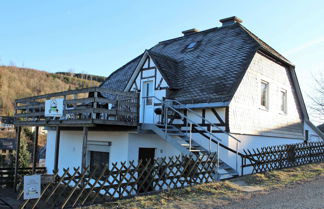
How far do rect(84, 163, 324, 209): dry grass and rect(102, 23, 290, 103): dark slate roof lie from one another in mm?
3494

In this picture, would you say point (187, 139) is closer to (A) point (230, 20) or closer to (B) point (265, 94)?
(B) point (265, 94)

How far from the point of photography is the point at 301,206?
7137mm

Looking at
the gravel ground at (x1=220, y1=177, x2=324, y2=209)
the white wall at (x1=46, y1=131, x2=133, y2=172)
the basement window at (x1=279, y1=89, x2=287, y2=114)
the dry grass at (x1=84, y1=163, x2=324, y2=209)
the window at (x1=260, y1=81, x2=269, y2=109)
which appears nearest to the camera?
the gravel ground at (x1=220, y1=177, x2=324, y2=209)

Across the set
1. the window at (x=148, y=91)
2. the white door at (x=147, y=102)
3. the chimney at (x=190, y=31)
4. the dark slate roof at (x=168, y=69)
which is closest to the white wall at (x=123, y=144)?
the white door at (x=147, y=102)

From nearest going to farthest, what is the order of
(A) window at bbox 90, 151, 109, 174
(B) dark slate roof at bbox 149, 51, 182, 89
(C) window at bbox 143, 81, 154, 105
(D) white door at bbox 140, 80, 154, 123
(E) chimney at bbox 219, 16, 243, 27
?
(A) window at bbox 90, 151, 109, 174
(B) dark slate roof at bbox 149, 51, 182, 89
(D) white door at bbox 140, 80, 154, 123
(C) window at bbox 143, 81, 154, 105
(E) chimney at bbox 219, 16, 243, 27

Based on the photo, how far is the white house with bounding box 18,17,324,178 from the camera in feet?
42.2

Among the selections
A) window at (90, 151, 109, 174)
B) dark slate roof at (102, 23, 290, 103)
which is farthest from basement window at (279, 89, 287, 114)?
window at (90, 151, 109, 174)

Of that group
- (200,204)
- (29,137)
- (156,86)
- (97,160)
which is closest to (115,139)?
(97,160)

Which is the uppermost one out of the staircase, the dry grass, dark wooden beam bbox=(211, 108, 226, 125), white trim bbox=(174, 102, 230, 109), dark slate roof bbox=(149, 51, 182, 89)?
dark slate roof bbox=(149, 51, 182, 89)

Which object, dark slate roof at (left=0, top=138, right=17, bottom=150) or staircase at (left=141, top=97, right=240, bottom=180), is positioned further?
dark slate roof at (left=0, top=138, right=17, bottom=150)

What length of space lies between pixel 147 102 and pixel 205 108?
11.3 feet

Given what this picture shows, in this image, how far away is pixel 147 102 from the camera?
15.7m

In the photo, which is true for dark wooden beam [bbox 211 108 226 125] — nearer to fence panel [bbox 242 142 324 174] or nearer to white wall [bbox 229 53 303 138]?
white wall [bbox 229 53 303 138]

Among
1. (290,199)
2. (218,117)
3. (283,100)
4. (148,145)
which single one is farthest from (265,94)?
(290,199)
